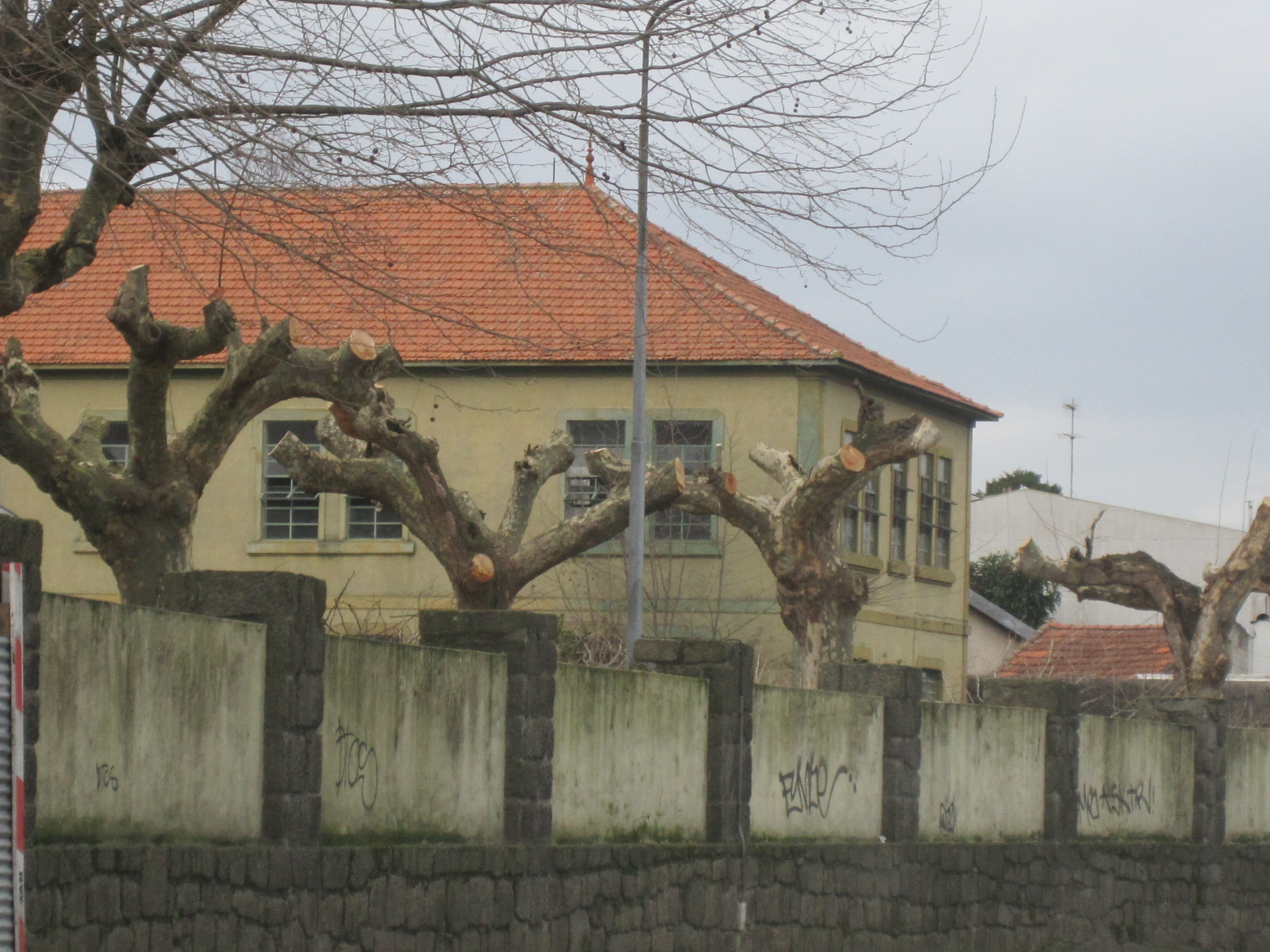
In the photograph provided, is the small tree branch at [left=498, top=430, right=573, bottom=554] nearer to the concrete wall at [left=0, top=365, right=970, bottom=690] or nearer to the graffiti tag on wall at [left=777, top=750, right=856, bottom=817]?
the graffiti tag on wall at [left=777, top=750, right=856, bottom=817]

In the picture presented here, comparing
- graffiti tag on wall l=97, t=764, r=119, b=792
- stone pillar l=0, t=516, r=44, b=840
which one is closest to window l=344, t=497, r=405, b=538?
graffiti tag on wall l=97, t=764, r=119, b=792

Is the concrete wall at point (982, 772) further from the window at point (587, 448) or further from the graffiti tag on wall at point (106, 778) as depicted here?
the window at point (587, 448)

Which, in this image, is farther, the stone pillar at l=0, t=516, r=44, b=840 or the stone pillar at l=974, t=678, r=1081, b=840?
the stone pillar at l=974, t=678, r=1081, b=840

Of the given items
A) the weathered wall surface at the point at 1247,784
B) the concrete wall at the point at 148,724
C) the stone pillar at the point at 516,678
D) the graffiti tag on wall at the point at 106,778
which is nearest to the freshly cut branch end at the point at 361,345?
the stone pillar at the point at 516,678

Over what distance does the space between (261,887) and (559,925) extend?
2.91 metres

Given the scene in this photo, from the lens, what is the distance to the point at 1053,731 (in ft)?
60.6

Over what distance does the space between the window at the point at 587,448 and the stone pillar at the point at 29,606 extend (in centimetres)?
2192

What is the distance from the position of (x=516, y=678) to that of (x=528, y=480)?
6.67 meters

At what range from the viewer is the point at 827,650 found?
19.0 metres

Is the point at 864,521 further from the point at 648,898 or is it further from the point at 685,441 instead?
the point at 648,898

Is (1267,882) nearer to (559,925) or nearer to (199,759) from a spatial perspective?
(559,925)

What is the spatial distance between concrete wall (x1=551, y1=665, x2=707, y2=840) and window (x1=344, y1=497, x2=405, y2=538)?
16364 mm

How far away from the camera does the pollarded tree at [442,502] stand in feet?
55.0

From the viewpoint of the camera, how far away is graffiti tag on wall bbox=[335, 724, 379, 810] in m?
9.86
